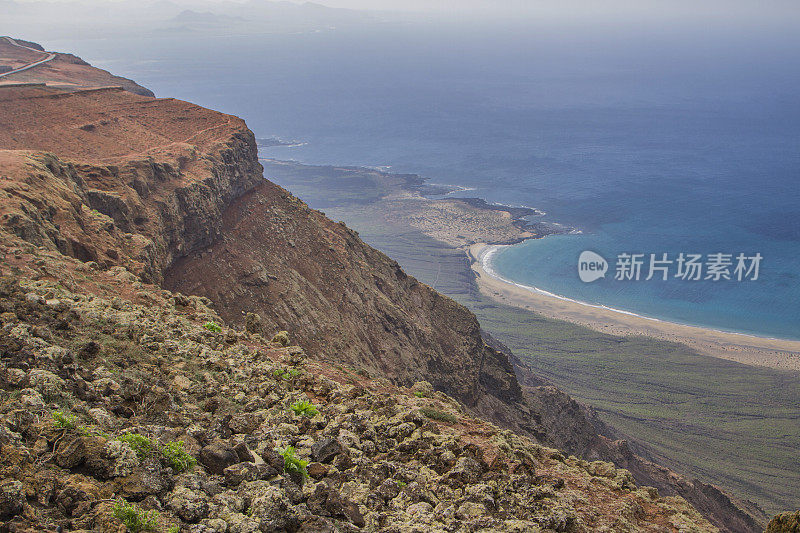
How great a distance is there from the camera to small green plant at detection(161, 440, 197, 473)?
875 centimetres

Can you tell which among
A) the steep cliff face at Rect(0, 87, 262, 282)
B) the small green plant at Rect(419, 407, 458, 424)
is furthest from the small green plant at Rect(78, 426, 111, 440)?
the steep cliff face at Rect(0, 87, 262, 282)

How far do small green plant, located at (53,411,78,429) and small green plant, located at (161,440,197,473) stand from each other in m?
1.36

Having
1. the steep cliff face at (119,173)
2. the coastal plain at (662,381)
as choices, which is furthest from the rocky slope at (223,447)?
the coastal plain at (662,381)

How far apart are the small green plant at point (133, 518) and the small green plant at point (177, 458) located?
54.1 inches

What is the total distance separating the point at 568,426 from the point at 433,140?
14968 cm

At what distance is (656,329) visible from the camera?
249 ft

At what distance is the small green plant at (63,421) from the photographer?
8.45 m

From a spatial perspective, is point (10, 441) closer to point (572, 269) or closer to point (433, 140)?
point (572, 269)

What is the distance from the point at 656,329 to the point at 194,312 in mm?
70490

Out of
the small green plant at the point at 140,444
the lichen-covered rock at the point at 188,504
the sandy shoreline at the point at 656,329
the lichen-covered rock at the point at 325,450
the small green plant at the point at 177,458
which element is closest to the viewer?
the lichen-covered rock at the point at 188,504

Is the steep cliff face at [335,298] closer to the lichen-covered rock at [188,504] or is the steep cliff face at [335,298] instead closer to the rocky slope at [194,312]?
the rocky slope at [194,312]

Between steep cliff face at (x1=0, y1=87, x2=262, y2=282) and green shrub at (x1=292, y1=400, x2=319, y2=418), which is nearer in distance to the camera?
green shrub at (x1=292, y1=400, x2=319, y2=418)

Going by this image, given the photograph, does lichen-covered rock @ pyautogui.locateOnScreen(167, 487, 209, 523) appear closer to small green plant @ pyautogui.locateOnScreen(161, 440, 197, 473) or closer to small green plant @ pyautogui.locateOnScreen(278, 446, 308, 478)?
small green plant @ pyautogui.locateOnScreen(161, 440, 197, 473)

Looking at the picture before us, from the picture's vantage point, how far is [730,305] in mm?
83312
